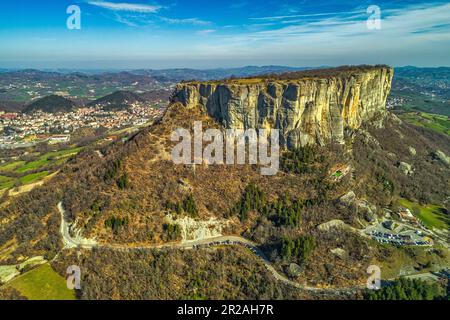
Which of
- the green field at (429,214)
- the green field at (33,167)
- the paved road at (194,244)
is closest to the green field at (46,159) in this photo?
the green field at (33,167)

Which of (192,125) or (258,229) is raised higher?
(192,125)

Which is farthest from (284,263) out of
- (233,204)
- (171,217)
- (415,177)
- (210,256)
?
(415,177)

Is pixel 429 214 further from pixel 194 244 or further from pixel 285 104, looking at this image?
pixel 194 244

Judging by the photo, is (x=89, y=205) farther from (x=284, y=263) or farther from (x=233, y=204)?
(x=284, y=263)

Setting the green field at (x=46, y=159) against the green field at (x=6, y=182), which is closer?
the green field at (x=6, y=182)

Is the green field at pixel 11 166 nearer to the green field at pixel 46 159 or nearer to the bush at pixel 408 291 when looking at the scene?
the green field at pixel 46 159

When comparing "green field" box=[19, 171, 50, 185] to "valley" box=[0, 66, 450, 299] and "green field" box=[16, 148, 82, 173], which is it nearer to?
"valley" box=[0, 66, 450, 299]

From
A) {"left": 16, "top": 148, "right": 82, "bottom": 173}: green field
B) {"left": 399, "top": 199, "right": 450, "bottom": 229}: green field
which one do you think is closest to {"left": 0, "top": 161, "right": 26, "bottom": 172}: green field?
{"left": 16, "top": 148, "right": 82, "bottom": 173}: green field
